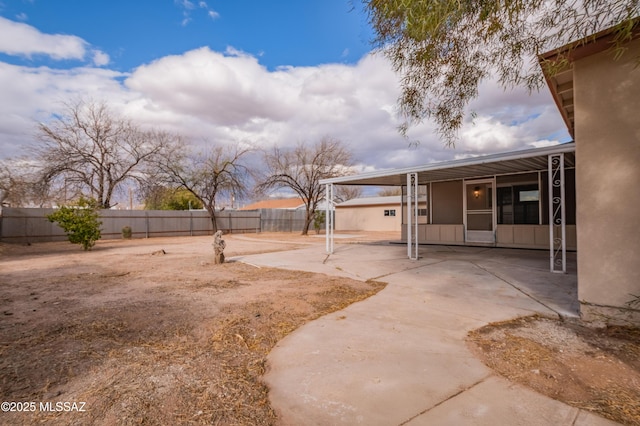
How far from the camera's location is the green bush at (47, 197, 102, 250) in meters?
11.8

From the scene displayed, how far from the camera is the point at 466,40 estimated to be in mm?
4090

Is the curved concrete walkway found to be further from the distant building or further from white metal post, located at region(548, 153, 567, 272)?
the distant building

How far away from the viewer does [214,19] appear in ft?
29.5

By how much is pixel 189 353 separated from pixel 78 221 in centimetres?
1197

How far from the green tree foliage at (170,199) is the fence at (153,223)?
182 centimetres

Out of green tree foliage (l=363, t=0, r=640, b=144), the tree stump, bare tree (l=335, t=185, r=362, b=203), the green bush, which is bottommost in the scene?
the tree stump

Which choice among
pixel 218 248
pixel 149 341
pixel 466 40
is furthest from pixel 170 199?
pixel 466 40

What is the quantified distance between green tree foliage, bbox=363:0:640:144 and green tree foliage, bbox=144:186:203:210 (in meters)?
20.1

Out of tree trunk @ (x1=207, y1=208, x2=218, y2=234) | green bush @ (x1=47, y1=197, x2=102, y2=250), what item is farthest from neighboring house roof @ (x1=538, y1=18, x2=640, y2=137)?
tree trunk @ (x1=207, y1=208, x2=218, y2=234)

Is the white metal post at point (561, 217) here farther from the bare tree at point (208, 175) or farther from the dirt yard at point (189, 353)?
the bare tree at point (208, 175)

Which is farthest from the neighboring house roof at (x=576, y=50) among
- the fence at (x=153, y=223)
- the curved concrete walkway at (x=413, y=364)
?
the fence at (x=153, y=223)

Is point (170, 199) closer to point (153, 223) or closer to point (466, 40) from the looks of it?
point (153, 223)

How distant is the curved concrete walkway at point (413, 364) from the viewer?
1.92 meters

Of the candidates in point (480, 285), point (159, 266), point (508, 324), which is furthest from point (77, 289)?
point (480, 285)
